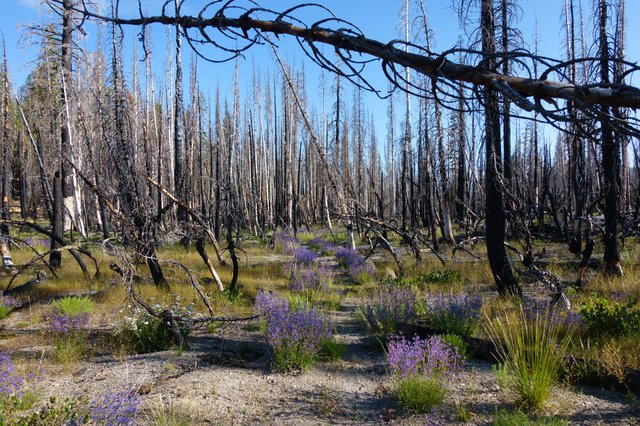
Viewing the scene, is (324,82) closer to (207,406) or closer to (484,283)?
(484,283)

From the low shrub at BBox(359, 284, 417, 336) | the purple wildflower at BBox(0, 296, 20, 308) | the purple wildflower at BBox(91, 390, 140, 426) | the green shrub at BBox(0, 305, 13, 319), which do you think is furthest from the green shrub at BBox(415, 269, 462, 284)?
the purple wildflower at BBox(0, 296, 20, 308)

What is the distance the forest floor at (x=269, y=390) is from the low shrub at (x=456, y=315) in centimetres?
75

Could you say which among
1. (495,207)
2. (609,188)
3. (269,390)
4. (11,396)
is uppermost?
(609,188)

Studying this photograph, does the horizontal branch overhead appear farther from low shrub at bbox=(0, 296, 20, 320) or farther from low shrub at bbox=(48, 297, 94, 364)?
low shrub at bbox=(0, 296, 20, 320)

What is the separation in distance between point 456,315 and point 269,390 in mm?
3022

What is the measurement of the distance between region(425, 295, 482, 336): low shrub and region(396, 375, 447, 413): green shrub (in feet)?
6.19

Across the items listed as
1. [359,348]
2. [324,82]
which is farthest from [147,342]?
[324,82]

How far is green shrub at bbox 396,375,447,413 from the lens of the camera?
3.74 metres

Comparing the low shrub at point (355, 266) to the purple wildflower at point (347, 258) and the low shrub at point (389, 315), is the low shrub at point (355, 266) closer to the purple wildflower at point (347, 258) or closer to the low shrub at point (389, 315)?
the purple wildflower at point (347, 258)

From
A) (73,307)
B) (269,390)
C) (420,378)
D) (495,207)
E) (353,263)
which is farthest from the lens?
→ (353,263)

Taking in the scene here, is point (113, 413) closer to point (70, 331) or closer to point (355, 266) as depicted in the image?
point (70, 331)

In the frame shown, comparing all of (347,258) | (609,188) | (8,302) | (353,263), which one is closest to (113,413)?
(8,302)

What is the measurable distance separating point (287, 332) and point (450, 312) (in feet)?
8.32

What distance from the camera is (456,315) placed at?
5926 mm
